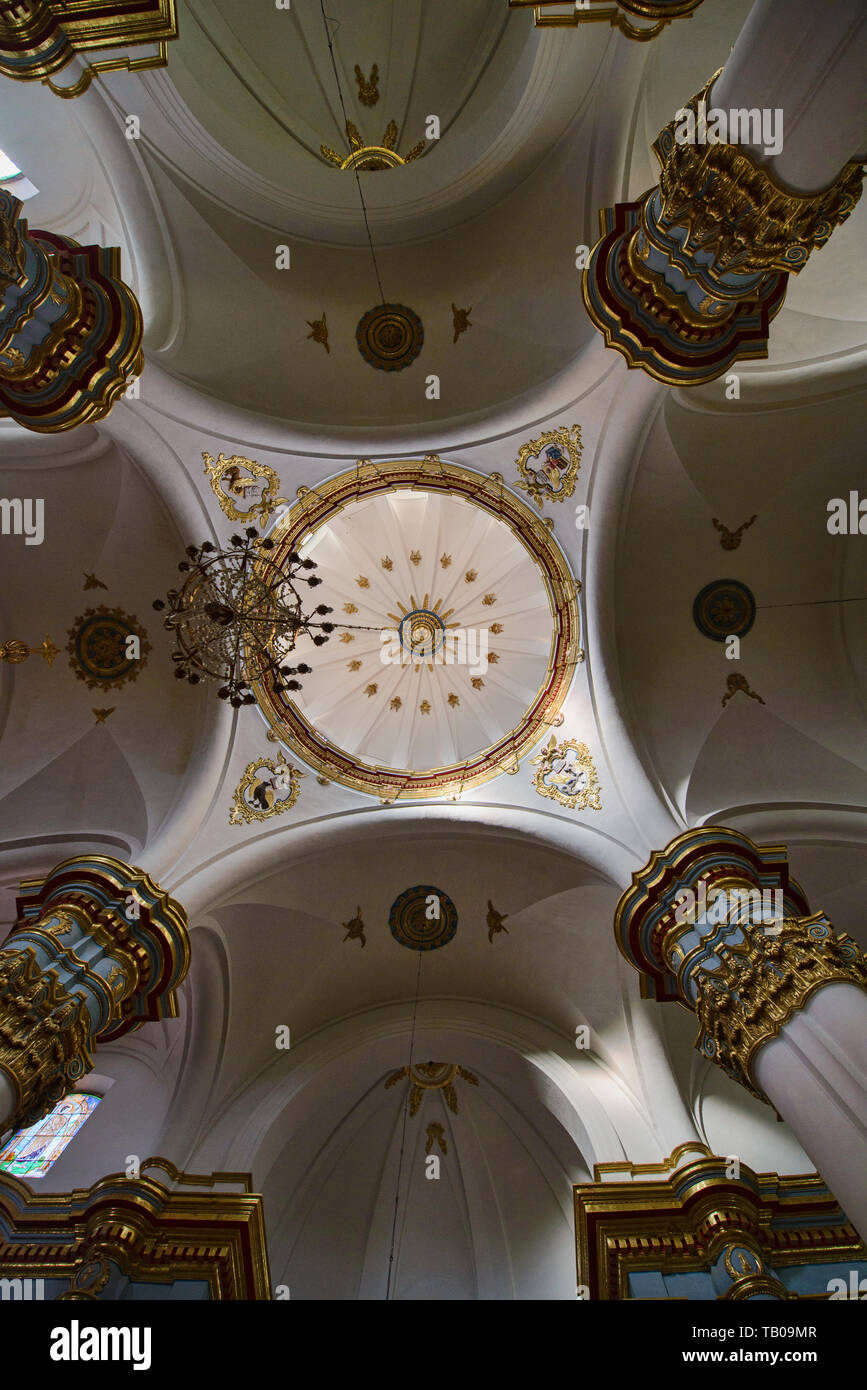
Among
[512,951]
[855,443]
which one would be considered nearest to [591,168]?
[855,443]

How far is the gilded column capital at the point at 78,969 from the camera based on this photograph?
22.9 feet

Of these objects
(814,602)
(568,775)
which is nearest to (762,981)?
(568,775)

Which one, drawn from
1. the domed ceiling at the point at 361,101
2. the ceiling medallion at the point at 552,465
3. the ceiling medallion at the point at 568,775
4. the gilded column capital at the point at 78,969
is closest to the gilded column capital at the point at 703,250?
the domed ceiling at the point at 361,101

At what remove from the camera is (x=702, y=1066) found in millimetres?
10859

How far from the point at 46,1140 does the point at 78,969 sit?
430 cm

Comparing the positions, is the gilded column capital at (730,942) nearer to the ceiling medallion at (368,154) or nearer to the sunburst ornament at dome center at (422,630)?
the sunburst ornament at dome center at (422,630)

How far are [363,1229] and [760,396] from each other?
11835mm

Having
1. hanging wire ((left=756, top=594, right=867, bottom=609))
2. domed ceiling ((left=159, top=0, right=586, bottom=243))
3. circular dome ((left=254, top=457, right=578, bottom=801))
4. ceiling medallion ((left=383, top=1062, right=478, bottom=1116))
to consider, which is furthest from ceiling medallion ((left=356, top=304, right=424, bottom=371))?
ceiling medallion ((left=383, top=1062, right=478, bottom=1116))

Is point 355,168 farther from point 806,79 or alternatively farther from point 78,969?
point 78,969

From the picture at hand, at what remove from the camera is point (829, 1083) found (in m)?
5.90

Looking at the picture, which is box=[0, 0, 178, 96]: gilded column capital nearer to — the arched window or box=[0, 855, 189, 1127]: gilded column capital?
the arched window

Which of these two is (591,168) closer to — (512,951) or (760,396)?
(760,396)

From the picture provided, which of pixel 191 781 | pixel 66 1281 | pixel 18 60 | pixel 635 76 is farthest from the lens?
pixel 191 781

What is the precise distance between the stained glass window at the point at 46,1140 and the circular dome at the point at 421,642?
536 cm
